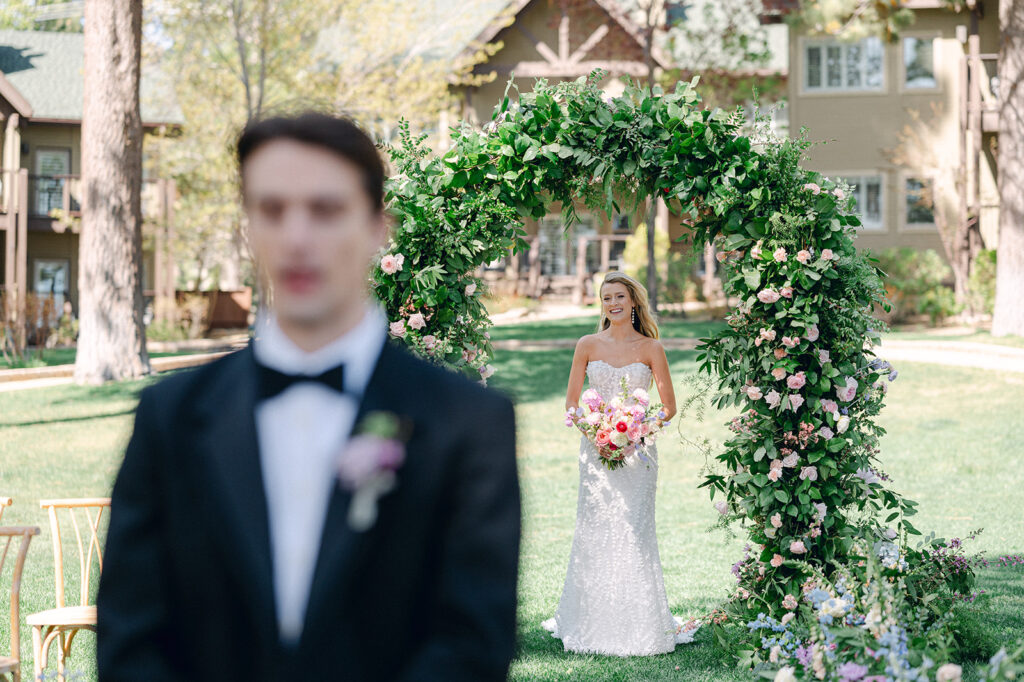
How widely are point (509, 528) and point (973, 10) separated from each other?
1132 inches

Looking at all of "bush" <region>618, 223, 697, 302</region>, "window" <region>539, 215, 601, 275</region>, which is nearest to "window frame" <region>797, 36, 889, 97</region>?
"bush" <region>618, 223, 697, 302</region>

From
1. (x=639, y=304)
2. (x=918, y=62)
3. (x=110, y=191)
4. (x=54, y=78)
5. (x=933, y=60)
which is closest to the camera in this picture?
(x=639, y=304)

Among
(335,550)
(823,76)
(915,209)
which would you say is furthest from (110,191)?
(915,209)

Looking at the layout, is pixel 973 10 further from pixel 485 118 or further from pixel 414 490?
pixel 414 490

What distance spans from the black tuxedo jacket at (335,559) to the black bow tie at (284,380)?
0.08 feet

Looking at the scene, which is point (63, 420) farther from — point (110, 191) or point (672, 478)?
point (672, 478)

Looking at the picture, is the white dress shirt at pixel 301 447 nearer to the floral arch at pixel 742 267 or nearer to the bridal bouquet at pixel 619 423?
the floral arch at pixel 742 267

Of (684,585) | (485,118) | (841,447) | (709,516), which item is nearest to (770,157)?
(841,447)

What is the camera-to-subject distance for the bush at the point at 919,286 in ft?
80.9

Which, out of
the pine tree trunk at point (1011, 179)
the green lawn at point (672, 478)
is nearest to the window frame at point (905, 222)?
the pine tree trunk at point (1011, 179)

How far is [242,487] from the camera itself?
171cm

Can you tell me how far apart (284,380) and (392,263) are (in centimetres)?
553

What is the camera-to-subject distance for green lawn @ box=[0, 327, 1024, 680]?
25.1 ft

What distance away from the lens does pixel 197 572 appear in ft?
5.64
